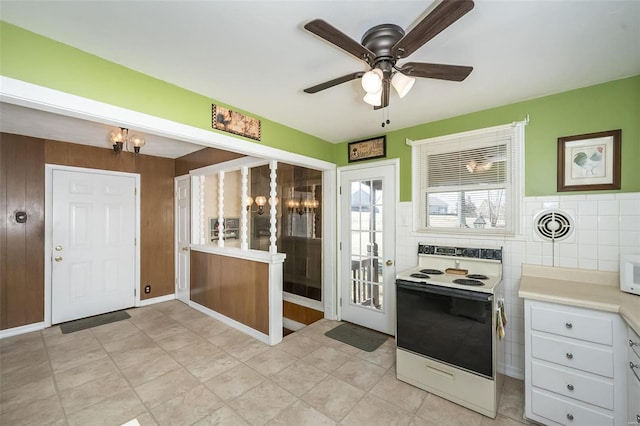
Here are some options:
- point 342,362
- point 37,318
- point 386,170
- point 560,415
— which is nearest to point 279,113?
point 386,170

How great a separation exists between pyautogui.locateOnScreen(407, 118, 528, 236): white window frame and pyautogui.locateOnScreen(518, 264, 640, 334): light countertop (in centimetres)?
42

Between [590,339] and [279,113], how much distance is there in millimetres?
2955

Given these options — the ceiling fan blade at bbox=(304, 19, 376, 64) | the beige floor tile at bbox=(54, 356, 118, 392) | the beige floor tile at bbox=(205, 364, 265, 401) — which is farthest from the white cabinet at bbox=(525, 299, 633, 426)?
the beige floor tile at bbox=(54, 356, 118, 392)

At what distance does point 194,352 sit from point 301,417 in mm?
1512

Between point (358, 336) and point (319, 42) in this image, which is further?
point (358, 336)

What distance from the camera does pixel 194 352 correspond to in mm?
2826

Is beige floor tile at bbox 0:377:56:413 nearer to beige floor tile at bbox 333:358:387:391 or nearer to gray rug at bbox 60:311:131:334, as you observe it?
gray rug at bbox 60:311:131:334

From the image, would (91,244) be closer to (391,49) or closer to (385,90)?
(385,90)

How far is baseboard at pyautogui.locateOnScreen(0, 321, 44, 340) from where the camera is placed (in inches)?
125

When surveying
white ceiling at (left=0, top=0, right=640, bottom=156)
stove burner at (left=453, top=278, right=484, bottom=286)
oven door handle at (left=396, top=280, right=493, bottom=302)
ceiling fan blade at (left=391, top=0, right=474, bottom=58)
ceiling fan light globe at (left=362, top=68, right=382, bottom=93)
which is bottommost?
oven door handle at (left=396, top=280, right=493, bottom=302)

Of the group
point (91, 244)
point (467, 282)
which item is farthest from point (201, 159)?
point (467, 282)

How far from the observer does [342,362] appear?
2643mm

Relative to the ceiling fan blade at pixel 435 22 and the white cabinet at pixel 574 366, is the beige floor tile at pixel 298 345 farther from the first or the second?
the ceiling fan blade at pixel 435 22

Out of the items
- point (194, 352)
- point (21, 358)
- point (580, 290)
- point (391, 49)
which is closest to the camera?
point (391, 49)
